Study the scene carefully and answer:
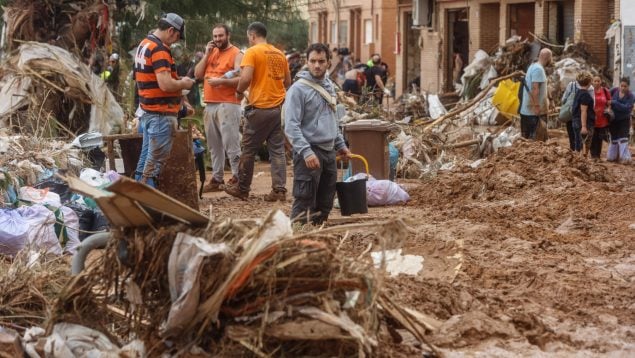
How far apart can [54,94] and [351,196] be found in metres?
5.77

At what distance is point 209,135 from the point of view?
46.3ft

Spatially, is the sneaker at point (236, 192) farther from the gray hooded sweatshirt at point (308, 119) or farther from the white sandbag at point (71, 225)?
the gray hooded sweatshirt at point (308, 119)

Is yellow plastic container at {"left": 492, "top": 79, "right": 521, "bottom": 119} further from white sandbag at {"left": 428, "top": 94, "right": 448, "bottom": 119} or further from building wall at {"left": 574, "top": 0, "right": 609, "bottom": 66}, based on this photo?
building wall at {"left": 574, "top": 0, "right": 609, "bottom": 66}

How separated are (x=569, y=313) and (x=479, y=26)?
92.7ft

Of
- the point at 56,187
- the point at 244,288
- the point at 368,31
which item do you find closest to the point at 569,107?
the point at 56,187

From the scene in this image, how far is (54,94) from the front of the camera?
15984 millimetres

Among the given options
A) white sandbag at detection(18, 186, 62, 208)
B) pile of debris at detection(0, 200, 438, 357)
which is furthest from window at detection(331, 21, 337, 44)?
pile of debris at detection(0, 200, 438, 357)

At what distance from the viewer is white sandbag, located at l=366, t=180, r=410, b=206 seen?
13.5m

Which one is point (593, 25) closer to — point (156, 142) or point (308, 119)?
point (156, 142)

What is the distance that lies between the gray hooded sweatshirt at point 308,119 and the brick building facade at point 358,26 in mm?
34688

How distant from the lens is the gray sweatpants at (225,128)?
13.9 m

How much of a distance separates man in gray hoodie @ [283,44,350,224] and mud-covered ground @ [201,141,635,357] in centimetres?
63

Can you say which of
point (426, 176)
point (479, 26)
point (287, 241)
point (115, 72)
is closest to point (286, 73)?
point (426, 176)

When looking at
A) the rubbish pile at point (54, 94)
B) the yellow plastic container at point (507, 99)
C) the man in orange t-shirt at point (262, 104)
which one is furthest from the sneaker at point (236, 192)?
the yellow plastic container at point (507, 99)
